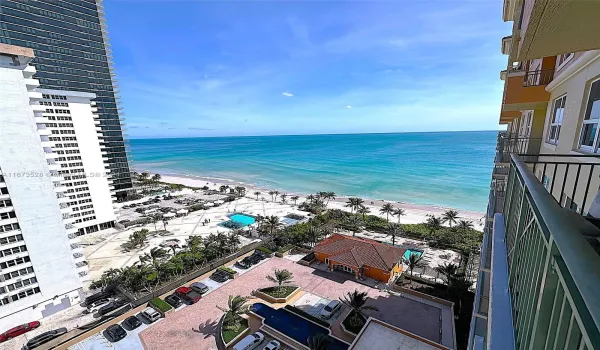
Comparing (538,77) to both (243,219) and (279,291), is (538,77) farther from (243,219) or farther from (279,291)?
(243,219)

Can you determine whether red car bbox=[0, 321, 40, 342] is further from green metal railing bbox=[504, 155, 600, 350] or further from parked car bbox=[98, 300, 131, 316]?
green metal railing bbox=[504, 155, 600, 350]

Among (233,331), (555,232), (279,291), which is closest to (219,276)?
(279,291)

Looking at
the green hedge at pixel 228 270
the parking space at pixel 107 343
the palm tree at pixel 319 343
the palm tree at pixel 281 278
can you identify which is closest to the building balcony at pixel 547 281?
the palm tree at pixel 319 343

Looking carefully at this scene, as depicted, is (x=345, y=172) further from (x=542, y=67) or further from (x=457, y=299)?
(x=542, y=67)

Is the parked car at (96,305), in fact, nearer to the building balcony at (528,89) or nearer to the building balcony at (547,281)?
the building balcony at (547,281)

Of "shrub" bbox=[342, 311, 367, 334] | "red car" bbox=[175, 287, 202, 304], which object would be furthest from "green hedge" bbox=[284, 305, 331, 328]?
"red car" bbox=[175, 287, 202, 304]

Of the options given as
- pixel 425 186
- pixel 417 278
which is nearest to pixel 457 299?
pixel 417 278
